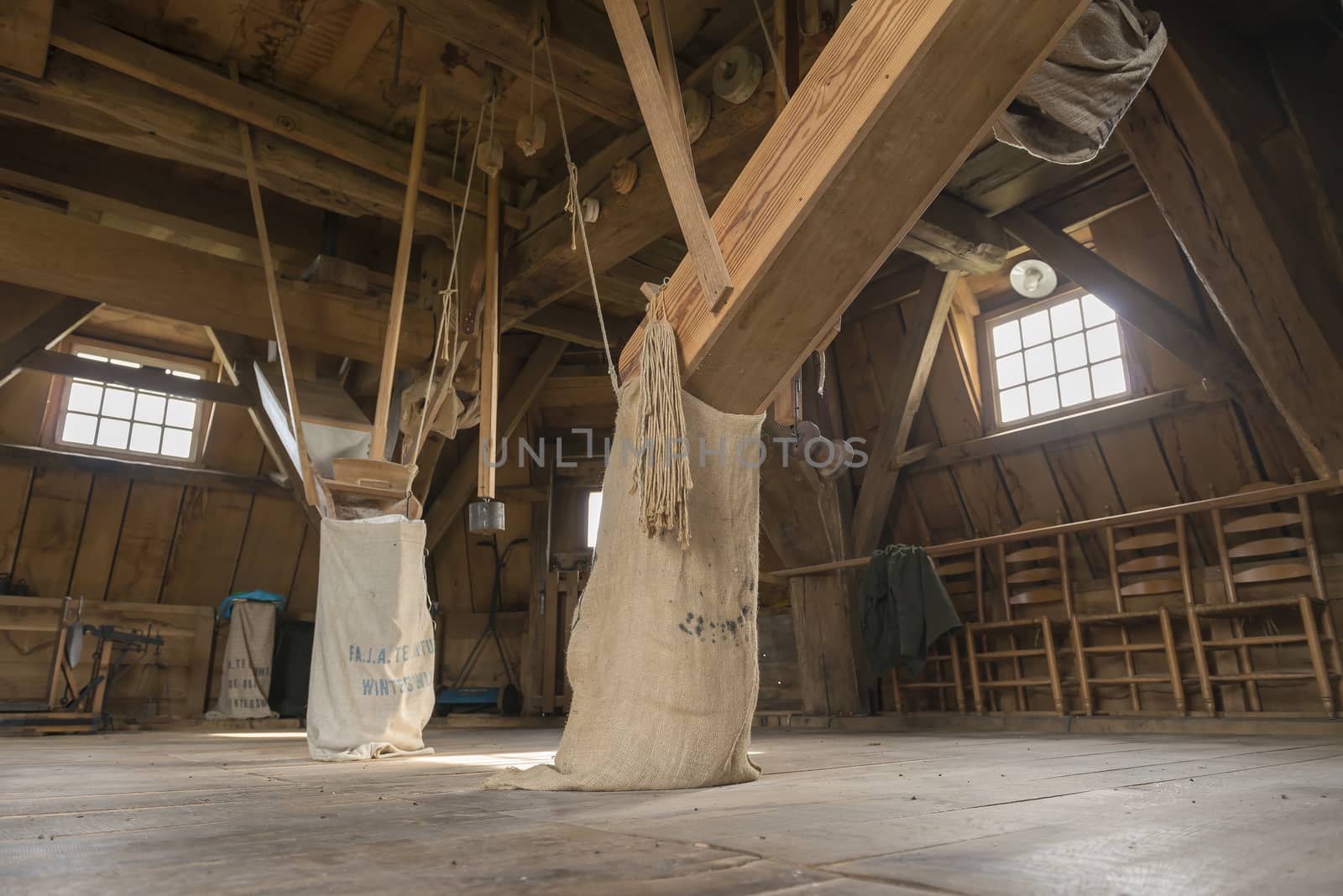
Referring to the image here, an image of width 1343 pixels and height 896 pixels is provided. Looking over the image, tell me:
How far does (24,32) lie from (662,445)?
2691 millimetres

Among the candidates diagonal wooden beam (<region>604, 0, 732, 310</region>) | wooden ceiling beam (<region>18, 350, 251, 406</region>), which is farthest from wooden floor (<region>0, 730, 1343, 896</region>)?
wooden ceiling beam (<region>18, 350, 251, 406</region>)

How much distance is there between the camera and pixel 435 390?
3861 millimetres

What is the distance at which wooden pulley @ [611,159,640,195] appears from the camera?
3.54 metres

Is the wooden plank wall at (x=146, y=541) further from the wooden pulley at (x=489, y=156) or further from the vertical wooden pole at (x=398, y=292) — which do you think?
the wooden pulley at (x=489, y=156)

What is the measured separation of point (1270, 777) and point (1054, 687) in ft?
10.5

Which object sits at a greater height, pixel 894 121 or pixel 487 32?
pixel 487 32

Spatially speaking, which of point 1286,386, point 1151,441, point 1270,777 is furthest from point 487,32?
point 1151,441

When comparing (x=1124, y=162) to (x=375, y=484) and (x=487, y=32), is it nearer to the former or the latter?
(x=487, y=32)

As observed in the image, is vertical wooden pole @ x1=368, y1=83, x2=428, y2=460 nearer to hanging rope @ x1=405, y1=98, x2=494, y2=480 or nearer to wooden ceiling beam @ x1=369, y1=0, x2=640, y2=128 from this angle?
hanging rope @ x1=405, y1=98, x2=494, y2=480

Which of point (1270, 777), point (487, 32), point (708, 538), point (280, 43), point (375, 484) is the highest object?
point (280, 43)

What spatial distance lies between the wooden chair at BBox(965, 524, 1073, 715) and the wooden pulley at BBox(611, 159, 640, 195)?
3.11 metres

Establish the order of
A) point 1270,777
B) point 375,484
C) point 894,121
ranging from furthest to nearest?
1. point 375,484
2. point 1270,777
3. point 894,121

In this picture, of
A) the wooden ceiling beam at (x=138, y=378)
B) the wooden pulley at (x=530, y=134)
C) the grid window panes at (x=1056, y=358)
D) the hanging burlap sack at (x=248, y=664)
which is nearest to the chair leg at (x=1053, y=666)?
the grid window panes at (x=1056, y=358)

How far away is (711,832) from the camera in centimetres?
114
